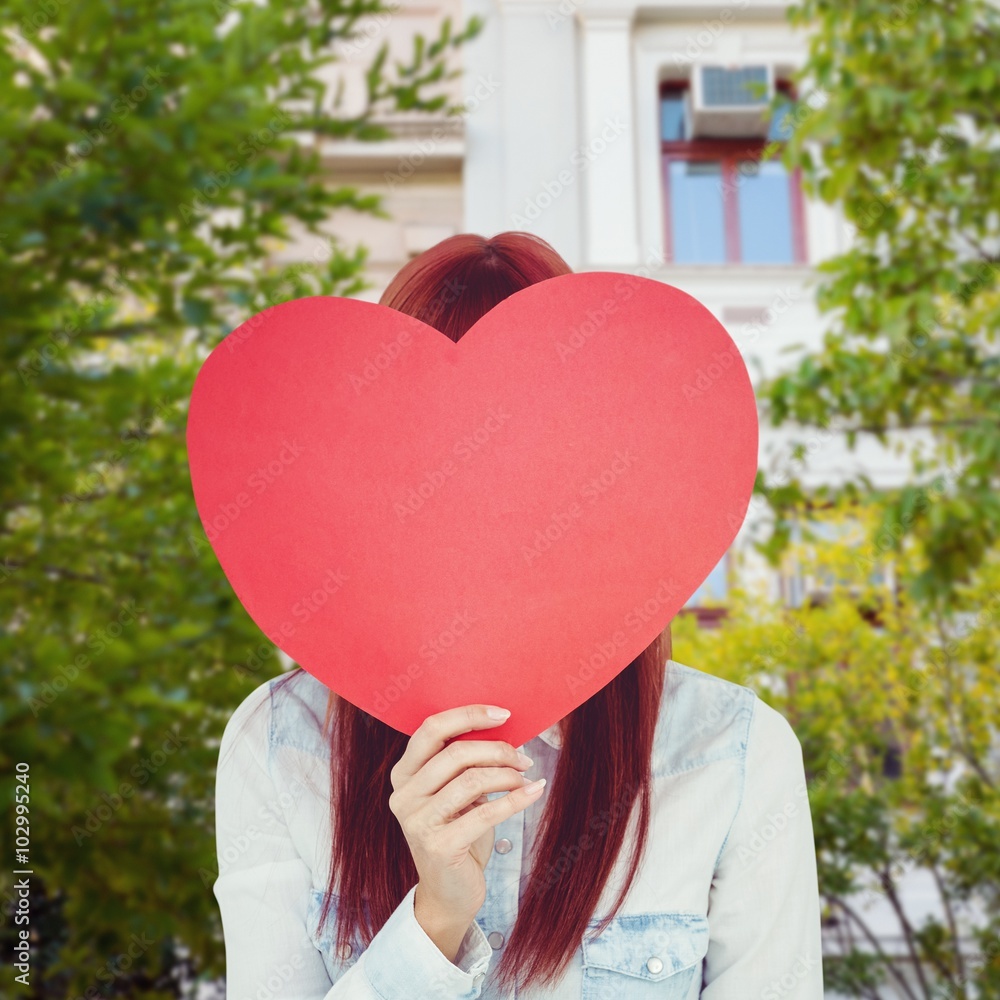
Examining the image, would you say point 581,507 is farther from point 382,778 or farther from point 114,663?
point 114,663

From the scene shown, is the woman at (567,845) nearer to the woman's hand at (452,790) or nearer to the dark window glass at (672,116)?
the woman's hand at (452,790)

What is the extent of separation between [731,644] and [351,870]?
2734 millimetres

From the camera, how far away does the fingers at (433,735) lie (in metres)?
0.58

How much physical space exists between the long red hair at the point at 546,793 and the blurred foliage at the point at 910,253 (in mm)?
1625

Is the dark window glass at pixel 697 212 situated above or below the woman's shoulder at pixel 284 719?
above

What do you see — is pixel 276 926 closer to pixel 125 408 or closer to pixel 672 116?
pixel 125 408

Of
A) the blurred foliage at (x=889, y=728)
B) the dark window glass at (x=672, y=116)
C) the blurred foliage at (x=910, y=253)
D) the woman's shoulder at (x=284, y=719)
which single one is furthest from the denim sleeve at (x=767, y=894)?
the dark window glass at (x=672, y=116)

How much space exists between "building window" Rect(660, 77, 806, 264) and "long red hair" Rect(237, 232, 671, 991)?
4.54 m

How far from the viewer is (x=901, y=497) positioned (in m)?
2.29

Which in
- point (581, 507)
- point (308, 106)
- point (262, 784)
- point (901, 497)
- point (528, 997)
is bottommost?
point (528, 997)

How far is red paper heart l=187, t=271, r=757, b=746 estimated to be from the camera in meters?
0.65

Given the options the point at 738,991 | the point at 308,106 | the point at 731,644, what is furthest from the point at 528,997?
the point at 308,106

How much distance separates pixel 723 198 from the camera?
5203 mm

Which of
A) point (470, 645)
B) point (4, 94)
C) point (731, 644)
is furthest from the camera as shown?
point (731, 644)
